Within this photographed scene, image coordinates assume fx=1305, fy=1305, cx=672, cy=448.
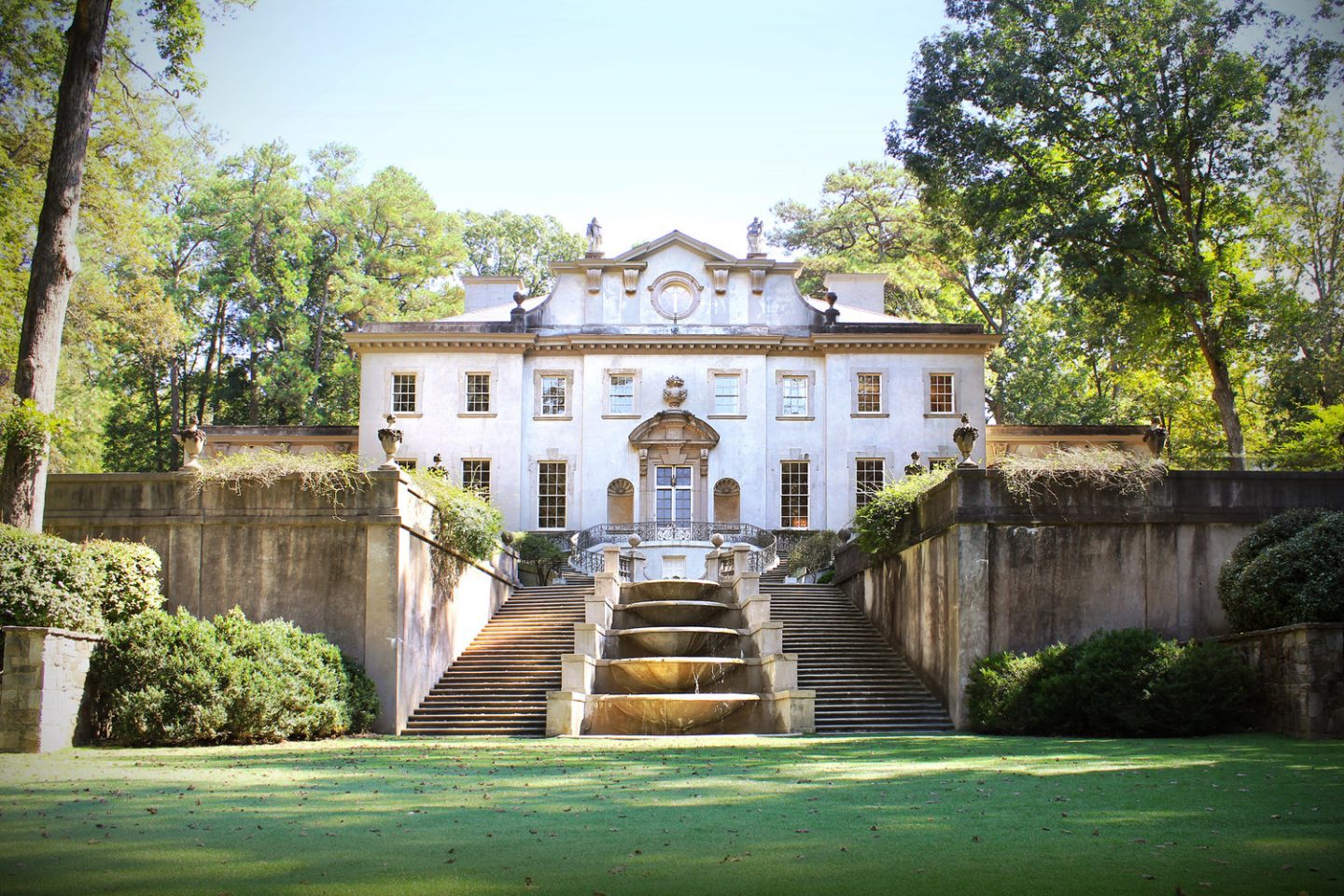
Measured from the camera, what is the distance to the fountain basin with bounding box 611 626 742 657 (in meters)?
22.8

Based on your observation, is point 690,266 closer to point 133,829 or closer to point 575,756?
point 575,756

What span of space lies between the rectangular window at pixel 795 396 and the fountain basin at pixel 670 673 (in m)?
19.5

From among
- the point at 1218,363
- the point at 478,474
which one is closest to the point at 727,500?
the point at 478,474

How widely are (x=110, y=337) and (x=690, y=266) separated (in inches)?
667

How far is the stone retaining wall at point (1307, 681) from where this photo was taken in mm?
15383

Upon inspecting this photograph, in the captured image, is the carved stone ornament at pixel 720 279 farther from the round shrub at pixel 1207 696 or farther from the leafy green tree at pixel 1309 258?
the round shrub at pixel 1207 696

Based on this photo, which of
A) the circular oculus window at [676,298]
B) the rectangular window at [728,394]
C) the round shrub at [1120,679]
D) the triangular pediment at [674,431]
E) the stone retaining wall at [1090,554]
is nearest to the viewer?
Result: the round shrub at [1120,679]

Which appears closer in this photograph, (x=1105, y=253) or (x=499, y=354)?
(x=1105, y=253)

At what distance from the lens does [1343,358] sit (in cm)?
3188

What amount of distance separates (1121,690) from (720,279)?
25.3 metres

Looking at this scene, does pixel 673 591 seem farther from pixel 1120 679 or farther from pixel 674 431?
pixel 674 431

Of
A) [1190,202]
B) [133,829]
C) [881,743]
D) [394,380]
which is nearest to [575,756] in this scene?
[881,743]

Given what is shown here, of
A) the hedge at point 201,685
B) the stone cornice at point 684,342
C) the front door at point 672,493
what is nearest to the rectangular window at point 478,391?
the stone cornice at point 684,342

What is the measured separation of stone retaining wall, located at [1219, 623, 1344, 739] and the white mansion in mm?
22916
